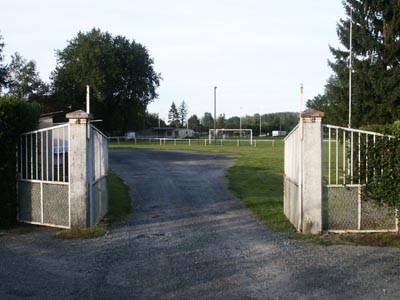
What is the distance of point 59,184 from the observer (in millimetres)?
10172

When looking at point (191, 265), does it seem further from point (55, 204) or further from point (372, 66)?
point (372, 66)

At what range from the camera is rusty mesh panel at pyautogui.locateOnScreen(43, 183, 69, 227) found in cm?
1015

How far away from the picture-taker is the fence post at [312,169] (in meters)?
9.54

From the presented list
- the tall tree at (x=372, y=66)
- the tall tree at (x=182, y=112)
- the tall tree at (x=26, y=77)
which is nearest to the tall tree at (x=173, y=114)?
the tall tree at (x=182, y=112)

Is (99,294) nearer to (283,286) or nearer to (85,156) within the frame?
(283,286)

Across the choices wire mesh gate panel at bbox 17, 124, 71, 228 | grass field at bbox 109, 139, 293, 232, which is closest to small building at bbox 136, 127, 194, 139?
grass field at bbox 109, 139, 293, 232

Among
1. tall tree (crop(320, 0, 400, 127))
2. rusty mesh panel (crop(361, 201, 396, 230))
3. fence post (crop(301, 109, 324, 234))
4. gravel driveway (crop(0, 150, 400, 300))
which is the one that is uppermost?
tall tree (crop(320, 0, 400, 127))

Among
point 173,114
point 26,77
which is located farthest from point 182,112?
point 26,77

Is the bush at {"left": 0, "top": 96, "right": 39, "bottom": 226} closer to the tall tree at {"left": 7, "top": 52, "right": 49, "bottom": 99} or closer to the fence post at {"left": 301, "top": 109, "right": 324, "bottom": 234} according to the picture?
the fence post at {"left": 301, "top": 109, "right": 324, "bottom": 234}

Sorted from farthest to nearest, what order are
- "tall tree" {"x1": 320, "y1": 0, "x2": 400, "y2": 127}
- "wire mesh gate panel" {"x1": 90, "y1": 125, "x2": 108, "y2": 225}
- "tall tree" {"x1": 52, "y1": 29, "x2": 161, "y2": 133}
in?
1. "tall tree" {"x1": 52, "y1": 29, "x2": 161, "y2": 133}
2. "tall tree" {"x1": 320, "y1": 0, "x2": 400, "y2": 127}
3. "wire mesh gate panel" {"x1": 90, "y1": 125, "x2": 108, "y2": 225}

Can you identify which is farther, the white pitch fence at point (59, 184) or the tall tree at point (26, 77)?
the tall tree at point (26, 77)

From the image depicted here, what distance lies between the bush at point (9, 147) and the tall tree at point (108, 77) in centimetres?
5617

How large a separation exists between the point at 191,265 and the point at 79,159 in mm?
3613

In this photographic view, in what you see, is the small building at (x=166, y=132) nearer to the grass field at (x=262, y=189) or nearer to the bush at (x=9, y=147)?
the grass field at (x=262, y=189)
